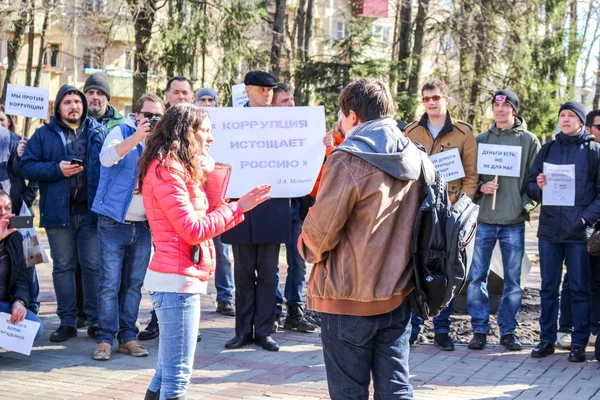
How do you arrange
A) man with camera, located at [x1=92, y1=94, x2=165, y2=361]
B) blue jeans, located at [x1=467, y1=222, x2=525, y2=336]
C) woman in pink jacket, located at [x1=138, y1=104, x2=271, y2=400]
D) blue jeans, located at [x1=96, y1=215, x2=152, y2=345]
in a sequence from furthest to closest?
blue jeans, located at [x1=467, y1=222, x2=525, y2=336], blue jeans, located at [x1=96, y1=215, x2=152, y2=345], man with camera, located at [x1=92, y1=94, x2=165, y2=361], woman in pink jacket, located at [x1=138, y1=104, x2=271, y2=400]

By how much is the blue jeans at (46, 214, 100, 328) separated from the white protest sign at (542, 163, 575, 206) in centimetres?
400

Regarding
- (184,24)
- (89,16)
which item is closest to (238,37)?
(184,24)

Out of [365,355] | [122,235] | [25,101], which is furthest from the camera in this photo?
[25,101]

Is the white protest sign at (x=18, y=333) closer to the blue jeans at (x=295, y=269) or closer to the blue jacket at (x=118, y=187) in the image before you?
the blue jacket at (x=118, y=187)

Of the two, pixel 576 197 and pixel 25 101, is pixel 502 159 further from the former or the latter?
pixel 25 101

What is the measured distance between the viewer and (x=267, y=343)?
23.4 ft

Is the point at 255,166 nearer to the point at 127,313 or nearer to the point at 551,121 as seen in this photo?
the point at 127,313

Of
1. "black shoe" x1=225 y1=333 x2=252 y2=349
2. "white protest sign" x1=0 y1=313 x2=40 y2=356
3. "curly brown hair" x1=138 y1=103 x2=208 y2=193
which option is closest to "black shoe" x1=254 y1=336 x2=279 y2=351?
"black shoe" x1=225 y1=333 x2=252 y2=349

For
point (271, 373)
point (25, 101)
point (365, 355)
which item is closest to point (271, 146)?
point (271, 373)

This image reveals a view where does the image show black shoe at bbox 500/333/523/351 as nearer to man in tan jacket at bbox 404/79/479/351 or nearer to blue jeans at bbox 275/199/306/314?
man in tan jacket at bbox 404/79/479/351

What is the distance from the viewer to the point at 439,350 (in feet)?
A: 24.0

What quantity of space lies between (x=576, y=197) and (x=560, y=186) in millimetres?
163

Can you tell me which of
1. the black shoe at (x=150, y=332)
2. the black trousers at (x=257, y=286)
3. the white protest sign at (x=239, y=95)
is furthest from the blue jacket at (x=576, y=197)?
the black shoe at (x=150, y=332)

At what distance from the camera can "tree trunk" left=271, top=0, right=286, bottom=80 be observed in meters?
20.7
